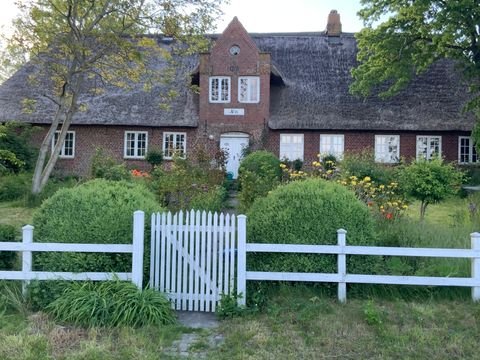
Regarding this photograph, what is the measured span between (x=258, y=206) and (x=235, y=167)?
17.1 metres

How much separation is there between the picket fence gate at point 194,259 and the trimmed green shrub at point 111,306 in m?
0.30

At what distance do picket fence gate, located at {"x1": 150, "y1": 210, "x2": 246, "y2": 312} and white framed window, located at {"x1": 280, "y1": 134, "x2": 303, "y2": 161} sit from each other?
18.1m

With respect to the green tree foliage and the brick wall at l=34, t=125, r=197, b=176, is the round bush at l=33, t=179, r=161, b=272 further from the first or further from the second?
the brick wall at l=34, t=125, r=197, b=176

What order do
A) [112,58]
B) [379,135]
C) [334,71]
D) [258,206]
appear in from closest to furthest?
1. [258,206]
2. [112,58]
3. [379,135]
4. [334,71]

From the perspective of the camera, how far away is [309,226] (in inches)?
255

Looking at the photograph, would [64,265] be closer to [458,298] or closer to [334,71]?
[458,298]

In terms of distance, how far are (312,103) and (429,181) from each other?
13838 mm

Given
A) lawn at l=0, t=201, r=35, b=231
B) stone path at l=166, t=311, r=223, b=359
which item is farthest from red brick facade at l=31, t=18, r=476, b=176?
stone path at l=166, t=311, r=223, b=359

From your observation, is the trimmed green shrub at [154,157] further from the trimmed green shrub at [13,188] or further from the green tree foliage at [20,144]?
the trimmed green shrub at [13,188]

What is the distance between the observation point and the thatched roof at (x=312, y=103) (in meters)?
23.3

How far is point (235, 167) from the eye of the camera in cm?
2408

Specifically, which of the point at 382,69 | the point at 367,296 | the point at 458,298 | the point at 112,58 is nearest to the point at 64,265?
the point at 367,296

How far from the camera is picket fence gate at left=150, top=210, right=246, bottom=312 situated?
609cm

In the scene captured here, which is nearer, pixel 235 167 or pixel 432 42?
pixel 432 42
